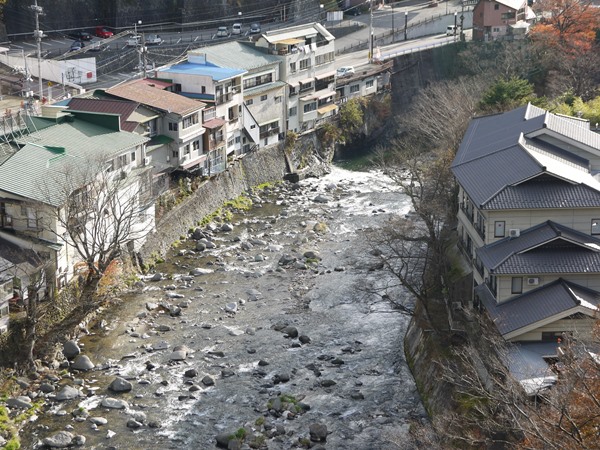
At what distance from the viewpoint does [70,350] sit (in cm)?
3291

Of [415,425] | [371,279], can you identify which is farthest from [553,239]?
[371,279]

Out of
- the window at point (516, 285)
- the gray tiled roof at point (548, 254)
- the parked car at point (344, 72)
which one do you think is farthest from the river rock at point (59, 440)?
the parked car at point (344, 72)

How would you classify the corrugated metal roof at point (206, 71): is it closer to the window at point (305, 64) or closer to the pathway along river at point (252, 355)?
the window at point (305, 64)

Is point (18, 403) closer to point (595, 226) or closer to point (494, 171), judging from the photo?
point (494, 171)

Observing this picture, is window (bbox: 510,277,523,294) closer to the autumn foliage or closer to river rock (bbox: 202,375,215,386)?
river rock (bbox: 202,375,215,386)

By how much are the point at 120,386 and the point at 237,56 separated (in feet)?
86.2

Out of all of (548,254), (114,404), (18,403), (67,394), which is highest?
(548,254)

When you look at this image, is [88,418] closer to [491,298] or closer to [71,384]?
[71,384]

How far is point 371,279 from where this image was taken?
4006 cm

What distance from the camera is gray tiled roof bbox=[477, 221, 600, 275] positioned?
96.4 feet

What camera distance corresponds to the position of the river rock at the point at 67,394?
30.3 metres

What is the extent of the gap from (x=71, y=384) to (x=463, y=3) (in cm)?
4883

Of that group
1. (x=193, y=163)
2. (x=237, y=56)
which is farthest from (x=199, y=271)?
(x=237, y=56)

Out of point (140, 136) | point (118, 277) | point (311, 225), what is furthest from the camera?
point (311, 225)
